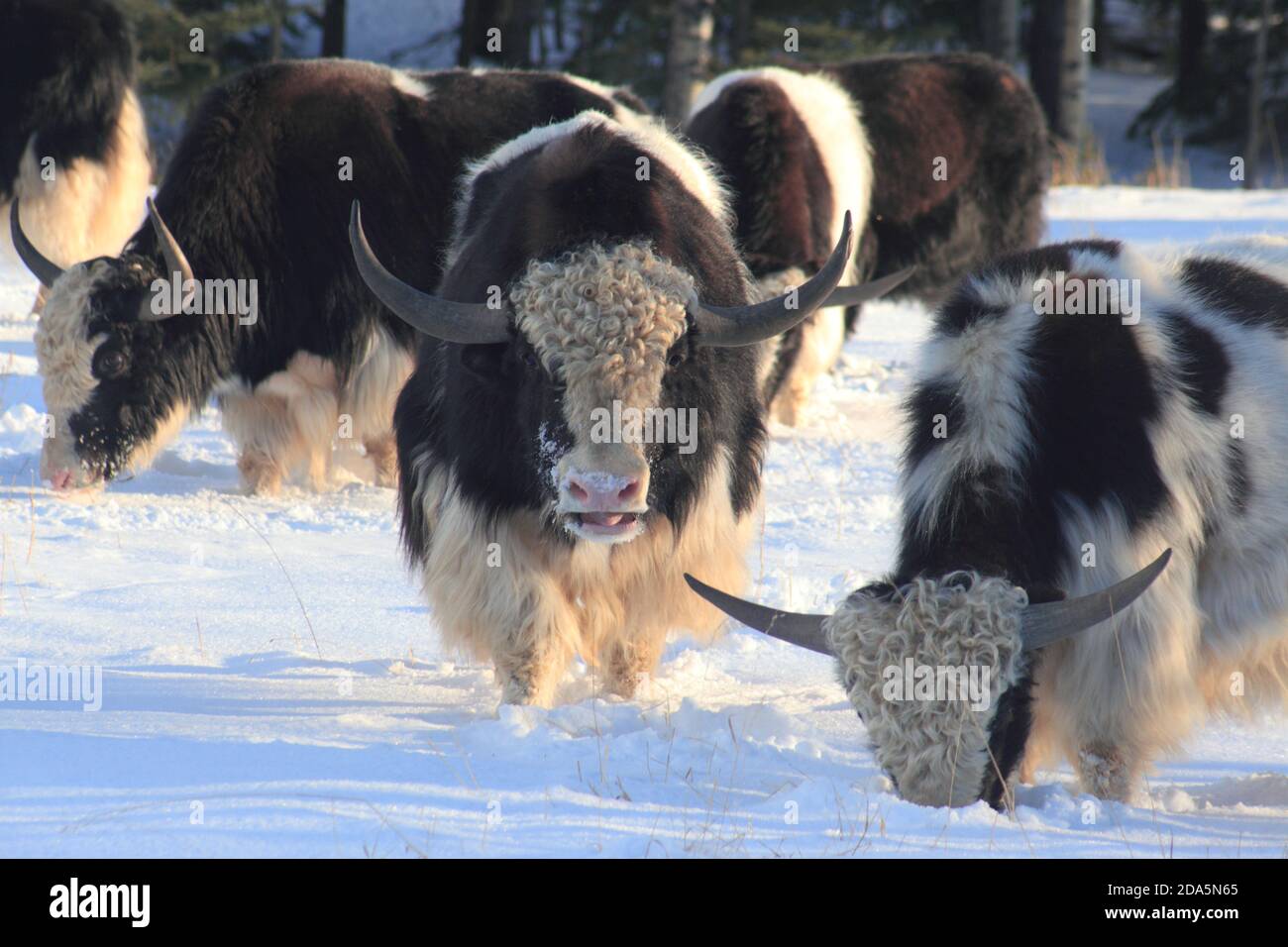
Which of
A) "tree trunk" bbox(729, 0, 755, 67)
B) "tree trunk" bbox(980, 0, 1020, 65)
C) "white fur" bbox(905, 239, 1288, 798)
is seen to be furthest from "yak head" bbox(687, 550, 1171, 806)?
"tree trunk" bbox(729, 0, 755, 67)

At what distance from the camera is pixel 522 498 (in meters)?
4.66

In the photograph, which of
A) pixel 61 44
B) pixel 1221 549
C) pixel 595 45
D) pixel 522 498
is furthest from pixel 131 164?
pixel 595 45

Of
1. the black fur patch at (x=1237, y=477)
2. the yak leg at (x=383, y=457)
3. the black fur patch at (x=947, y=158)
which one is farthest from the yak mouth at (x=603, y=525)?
the black fur patch at (x=947, y=158)

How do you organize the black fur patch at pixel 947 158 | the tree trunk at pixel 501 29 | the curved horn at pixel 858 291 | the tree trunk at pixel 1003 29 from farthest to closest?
the tree trunk at pixel 501 29, the tree trunk at pixel 1003 29, the black fur patch at pixel 947 158, the curved horn at pixel 858 291

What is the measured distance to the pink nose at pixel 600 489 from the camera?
4.18m

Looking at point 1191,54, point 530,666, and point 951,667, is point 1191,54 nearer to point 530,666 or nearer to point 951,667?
point 530,666

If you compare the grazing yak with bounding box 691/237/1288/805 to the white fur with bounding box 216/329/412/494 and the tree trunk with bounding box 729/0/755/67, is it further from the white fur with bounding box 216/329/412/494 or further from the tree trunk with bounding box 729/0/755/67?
the tree trunk with bounding box 729/0/755/67

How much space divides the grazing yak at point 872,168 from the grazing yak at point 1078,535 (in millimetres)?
3915

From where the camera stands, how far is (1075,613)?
144 inches

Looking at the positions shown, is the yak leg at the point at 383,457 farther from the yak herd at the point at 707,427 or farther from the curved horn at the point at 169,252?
the curved horn at the point at 169,252

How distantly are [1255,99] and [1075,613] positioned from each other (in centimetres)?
1940

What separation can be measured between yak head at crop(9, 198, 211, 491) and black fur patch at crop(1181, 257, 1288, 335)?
4.12 m

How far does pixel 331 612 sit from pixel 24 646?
3.47ft

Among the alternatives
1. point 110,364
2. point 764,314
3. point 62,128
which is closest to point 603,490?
point 764,314
